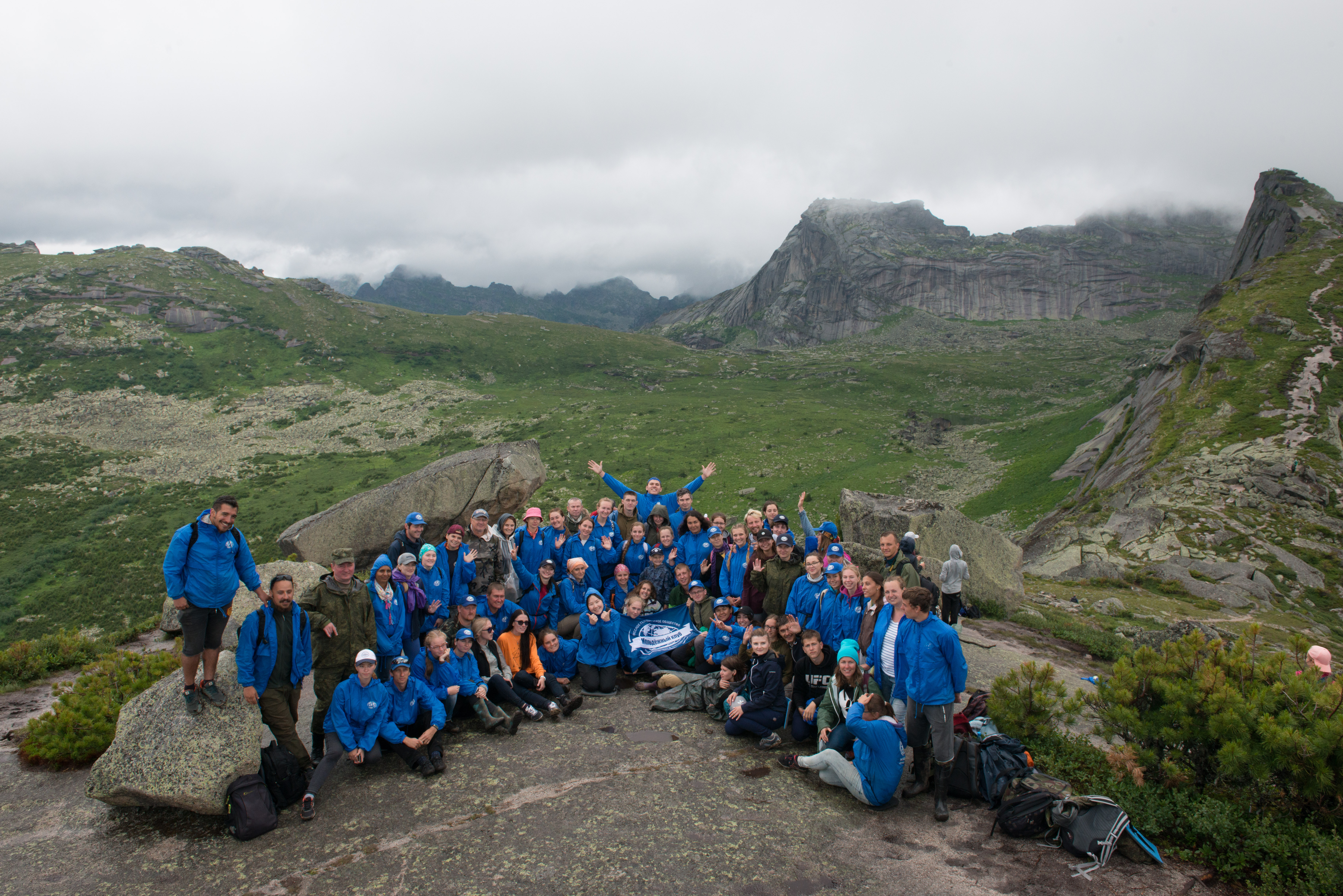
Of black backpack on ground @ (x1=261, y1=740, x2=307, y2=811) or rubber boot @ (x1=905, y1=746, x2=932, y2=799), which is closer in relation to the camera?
black backpack on ground @ (x1=261, y1=740, x2=307, y2=811)

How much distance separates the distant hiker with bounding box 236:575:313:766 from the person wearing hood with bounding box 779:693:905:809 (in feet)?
26.7

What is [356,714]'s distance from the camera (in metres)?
9.55

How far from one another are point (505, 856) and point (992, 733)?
298 inches

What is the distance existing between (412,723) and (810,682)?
6838 millimetres

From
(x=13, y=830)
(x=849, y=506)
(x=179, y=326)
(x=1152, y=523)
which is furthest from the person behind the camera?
(x=179, y=326)

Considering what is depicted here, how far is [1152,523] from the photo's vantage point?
3197 centimetres

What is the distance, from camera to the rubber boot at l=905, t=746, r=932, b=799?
30.2 ft

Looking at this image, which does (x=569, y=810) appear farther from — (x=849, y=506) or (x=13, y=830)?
(x=849, y=506)

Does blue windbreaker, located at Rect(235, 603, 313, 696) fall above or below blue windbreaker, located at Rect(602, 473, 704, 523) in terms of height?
below

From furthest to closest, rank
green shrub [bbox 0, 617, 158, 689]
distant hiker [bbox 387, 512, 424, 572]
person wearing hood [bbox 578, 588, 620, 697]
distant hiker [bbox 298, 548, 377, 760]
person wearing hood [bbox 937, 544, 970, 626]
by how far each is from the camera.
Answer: person wearing hood [bbox 937, 544, 970, 626], green shrub [bbox 0, 617, 158, 689], person wearing hood [bbox 578, 588, 620, 697], distant hiker [bbox 387, 512, 424, 572], distant hiker [bbox 298, 548, 377, 760]

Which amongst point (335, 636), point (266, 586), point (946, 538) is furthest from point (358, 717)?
point (946, 538)

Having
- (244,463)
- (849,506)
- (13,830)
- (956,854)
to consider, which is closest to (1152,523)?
(849,506)

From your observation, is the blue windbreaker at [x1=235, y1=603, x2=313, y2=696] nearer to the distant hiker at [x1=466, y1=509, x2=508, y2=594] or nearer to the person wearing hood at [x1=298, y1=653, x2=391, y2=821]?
the person wearing hood at [x1=298, y1=653, x2=391, y2=821]

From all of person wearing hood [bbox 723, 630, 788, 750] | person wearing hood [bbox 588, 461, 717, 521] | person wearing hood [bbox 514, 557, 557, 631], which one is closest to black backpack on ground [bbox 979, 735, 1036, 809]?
person wearing hood [bbox 723, 630, 788, 750]
